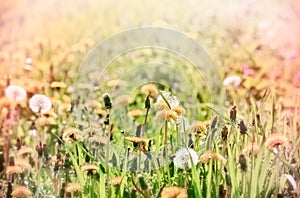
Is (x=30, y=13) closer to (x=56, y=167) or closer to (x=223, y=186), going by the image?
(x=56, y=167)

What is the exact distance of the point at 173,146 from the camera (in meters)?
1.71

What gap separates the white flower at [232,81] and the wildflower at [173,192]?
337mm

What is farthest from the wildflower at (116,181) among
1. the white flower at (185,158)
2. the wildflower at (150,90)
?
the wildflower at (150,90)

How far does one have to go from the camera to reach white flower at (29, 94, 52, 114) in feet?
6.10

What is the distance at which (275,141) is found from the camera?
167cm

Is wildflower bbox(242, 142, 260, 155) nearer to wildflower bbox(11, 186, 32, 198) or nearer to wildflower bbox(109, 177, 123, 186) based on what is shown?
wildflower bbox(109, 177, 123, 186)

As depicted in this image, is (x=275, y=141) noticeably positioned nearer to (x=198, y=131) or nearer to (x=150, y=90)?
(x=198, y=131)

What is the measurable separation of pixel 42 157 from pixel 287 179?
1.95 feet

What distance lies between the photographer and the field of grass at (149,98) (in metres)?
1.68

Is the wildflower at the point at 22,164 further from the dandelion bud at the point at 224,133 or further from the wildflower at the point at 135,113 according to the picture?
the dandelion bud at the point at 224,133

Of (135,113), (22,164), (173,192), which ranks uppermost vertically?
(135,113)

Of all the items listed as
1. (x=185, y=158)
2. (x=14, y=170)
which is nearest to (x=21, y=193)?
(x=14, y=170)

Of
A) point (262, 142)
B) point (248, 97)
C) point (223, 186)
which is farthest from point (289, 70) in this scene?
point (223, 186)

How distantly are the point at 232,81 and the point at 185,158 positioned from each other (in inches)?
11.0
